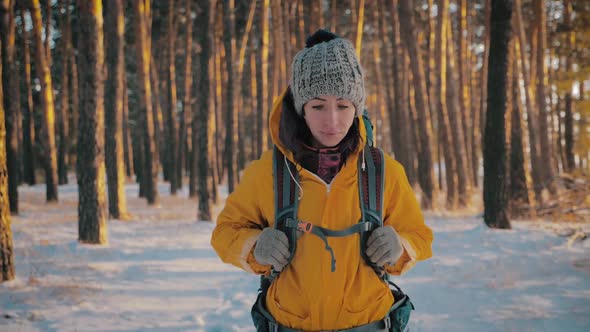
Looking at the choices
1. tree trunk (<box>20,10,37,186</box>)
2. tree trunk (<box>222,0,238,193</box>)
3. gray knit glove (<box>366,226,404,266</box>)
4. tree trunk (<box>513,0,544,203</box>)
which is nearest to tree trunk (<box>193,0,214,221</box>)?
tree trunk (<box>222,0,238,193</box>)

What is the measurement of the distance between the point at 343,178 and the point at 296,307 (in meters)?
0.58

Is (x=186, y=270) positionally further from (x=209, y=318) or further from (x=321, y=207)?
(x=321, y=207)

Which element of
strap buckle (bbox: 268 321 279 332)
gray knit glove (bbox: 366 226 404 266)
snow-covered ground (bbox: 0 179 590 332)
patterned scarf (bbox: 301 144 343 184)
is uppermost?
patterned scarf (bbox: 301 144 343 184)

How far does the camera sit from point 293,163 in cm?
180

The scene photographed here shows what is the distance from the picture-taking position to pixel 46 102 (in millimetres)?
14250

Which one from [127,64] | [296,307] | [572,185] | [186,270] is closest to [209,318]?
[186,270]

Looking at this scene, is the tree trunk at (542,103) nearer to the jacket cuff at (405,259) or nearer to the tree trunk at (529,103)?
the tree trunk at (529,103)

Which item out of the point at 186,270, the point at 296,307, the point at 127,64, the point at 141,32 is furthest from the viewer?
the point at 127,64

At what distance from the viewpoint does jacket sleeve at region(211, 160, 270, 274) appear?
1.77 meters

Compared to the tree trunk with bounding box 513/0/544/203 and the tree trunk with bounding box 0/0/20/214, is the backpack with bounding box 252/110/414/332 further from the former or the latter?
the tree trunk with bounding box 0/0/20/214

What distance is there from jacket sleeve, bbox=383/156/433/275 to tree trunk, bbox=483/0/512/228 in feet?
24.1

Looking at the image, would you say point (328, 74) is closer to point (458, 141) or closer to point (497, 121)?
point (497, 121)

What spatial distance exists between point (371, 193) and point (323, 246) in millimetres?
304

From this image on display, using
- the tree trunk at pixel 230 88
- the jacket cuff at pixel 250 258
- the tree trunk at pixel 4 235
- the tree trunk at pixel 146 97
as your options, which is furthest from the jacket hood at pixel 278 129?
the tree trunk at pixel 146 97
